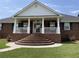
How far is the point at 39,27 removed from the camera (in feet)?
97.9

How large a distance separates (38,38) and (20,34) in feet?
12.8

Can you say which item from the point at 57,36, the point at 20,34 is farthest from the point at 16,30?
the point at 57,36

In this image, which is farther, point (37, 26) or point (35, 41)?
point (37, 26)

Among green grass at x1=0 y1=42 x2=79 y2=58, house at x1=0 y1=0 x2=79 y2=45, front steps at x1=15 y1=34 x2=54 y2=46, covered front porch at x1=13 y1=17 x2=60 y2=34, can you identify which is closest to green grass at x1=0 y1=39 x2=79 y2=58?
green grass at x1=0 y1=42 x2=79 y2=58

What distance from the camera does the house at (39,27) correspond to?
2528 centimetres

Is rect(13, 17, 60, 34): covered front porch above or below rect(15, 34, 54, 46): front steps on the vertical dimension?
above

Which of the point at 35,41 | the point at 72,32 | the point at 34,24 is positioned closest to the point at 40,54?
the point at 35,41

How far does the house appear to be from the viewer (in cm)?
2528

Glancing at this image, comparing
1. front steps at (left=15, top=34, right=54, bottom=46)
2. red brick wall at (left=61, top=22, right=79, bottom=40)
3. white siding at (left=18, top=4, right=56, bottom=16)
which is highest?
white siding at (left=18, top=4, right=56, bottom=16)

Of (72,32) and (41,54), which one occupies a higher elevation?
(72,32)

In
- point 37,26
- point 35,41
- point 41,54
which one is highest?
point 37,26

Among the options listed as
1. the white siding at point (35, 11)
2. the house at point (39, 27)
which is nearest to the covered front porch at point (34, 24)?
the house at point (39, 27)

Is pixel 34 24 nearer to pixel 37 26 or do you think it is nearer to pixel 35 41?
pixel 37 26

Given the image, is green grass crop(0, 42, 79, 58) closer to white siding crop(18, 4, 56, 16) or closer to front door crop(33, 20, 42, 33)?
white siding crop(18, 4, 56, 16)
